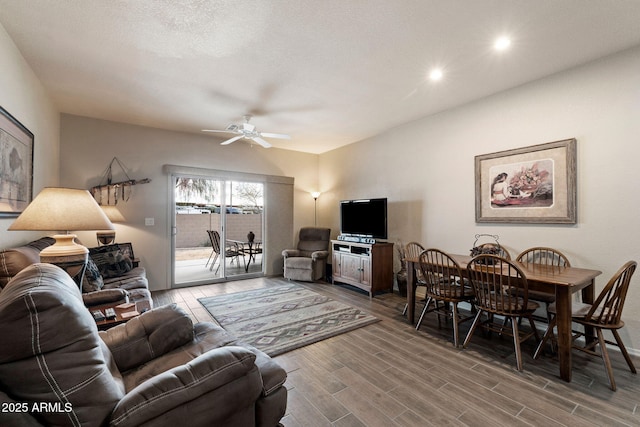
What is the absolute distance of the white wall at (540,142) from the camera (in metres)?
2.61

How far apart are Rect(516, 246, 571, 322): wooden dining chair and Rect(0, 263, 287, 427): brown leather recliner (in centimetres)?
283

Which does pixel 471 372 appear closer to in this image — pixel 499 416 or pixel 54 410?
pixel 499 416

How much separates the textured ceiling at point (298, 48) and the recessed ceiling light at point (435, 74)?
0.23ft

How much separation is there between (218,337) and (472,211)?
136 inches

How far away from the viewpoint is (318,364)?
2.44m

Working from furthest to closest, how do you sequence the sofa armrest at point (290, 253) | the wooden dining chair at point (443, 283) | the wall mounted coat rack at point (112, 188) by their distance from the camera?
the sofa armrest at point (290, 253)
the wall mounted coat rack at point (112, 188)
the wooden dining chair at point (443, 283)

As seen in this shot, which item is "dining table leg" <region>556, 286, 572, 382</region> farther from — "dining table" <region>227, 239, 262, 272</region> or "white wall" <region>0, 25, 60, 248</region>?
"dining table" <region>227, 239, 262, 272</region>

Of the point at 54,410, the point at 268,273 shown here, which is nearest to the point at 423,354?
the point at 54,410

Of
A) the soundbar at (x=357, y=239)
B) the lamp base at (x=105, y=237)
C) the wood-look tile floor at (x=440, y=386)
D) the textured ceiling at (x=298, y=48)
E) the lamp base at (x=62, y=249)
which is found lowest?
the wood-look tile floor at (x=440, y=386)

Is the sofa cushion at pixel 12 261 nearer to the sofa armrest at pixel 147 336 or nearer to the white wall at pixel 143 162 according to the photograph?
the sofa armrest at pixel 147 336

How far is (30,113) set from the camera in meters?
2.88

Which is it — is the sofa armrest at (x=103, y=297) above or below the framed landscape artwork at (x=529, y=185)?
below

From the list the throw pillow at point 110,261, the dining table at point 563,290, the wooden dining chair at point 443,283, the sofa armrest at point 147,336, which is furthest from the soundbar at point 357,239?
the throw pillow at point 110,261

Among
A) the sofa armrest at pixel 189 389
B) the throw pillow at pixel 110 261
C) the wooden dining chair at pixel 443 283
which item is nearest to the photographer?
the sofa armrest at pixel 189 389
